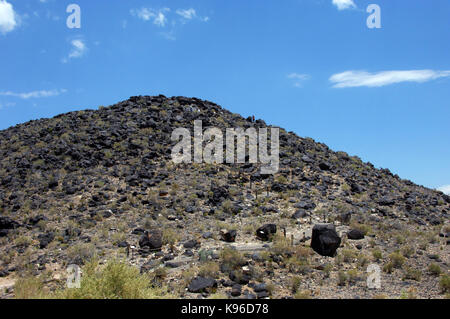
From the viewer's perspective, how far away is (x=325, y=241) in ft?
52.1

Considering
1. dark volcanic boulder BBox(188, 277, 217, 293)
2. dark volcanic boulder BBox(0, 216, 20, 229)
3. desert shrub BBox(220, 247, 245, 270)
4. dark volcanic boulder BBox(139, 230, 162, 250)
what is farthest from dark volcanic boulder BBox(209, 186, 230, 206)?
dark volcanic boulder BBox(0, 216, 20, 229)

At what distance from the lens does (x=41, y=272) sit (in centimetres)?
1532

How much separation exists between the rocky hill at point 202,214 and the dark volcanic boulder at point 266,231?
53 mm

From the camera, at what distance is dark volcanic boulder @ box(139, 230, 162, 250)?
17219 millimetres

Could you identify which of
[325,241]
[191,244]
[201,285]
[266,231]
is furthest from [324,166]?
[201,285]

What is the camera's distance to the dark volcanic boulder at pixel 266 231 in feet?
59.4

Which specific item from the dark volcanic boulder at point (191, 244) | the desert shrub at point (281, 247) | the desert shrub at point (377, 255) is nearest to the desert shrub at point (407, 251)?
the desert shrub at point (377, 255)

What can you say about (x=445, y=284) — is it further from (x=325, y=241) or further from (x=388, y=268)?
(x=325, y=241)

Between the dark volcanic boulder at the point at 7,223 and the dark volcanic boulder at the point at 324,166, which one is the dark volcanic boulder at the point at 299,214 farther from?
the dark volcanic boulder at the point at 7,223
